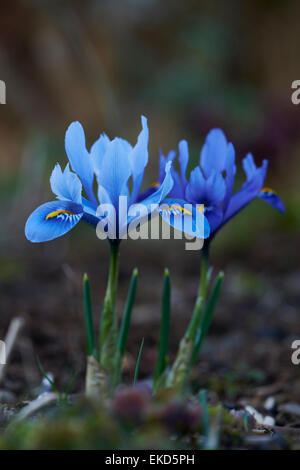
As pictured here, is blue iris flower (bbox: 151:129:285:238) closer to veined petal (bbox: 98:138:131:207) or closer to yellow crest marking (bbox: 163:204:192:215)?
yellow crest marking (bbox: 163:204:192:215)

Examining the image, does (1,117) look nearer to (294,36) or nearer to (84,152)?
(294,36)

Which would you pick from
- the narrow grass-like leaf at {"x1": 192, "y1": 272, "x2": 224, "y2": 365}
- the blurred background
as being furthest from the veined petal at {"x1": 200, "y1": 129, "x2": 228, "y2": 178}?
the blurred background

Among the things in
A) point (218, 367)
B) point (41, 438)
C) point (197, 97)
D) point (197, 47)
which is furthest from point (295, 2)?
point (41, 438)

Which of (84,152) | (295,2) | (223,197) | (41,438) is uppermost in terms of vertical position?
(295,2)

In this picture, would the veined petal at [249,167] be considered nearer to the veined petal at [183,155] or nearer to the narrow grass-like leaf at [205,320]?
the veined petal at [183,155]

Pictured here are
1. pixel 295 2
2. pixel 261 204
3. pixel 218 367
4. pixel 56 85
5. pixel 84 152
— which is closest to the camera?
pixel 84 152

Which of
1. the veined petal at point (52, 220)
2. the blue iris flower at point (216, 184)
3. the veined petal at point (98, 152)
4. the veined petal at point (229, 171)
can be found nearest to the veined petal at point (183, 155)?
the blue iris flower at point (216, 184)

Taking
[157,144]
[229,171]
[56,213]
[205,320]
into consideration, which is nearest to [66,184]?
[56,213]
